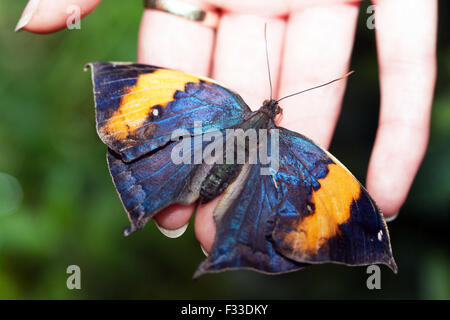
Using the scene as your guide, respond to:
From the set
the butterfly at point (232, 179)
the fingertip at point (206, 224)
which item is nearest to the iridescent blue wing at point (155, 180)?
the butterfly at point (232, 179)

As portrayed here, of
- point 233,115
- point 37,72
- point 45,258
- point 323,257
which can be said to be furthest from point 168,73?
point 37,72

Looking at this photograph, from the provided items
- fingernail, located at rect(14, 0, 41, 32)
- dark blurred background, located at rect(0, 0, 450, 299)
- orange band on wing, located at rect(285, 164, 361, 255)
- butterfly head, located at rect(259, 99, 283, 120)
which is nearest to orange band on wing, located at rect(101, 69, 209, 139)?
butterfly head, located at rect(259, 99, 283, 120)

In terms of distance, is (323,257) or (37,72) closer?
(323,257)

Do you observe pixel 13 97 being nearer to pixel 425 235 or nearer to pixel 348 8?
pixel 348 8

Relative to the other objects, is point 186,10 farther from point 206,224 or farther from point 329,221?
point 329,221

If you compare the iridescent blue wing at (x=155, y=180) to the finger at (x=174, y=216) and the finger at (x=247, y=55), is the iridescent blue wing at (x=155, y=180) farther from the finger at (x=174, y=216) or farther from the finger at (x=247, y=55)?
the finger at (x=247, y=55)
